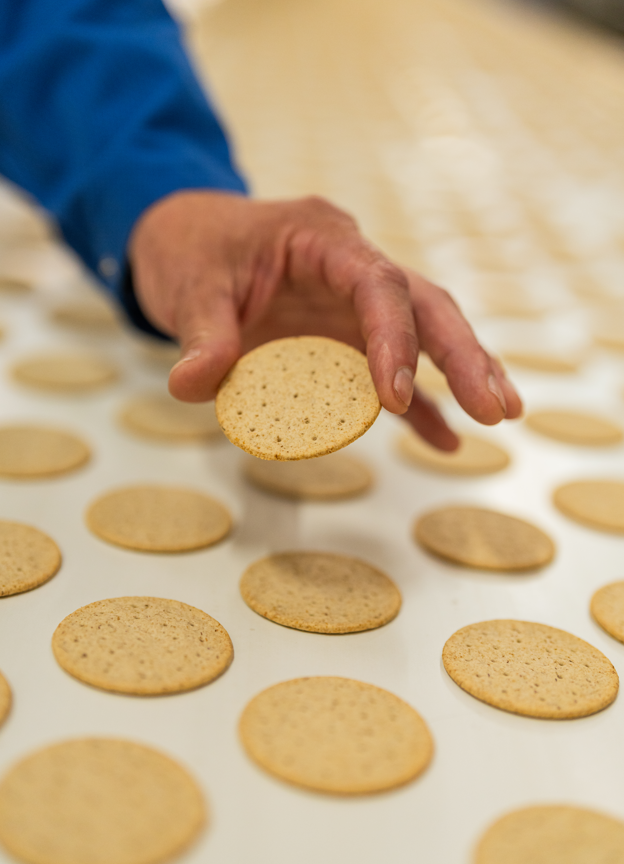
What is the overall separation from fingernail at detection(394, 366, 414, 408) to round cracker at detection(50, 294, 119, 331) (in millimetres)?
903

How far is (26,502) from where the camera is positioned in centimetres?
90

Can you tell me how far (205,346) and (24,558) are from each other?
0.29 meters

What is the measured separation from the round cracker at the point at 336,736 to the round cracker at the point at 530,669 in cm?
8

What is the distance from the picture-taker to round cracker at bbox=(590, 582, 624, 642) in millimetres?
764

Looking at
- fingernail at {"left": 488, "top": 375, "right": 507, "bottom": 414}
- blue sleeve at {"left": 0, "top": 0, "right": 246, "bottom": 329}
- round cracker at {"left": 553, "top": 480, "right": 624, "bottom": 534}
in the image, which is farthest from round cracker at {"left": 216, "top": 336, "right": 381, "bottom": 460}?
blue sleeve at {"left": 0, "top": 0, "right": 246, "bottom": 329}

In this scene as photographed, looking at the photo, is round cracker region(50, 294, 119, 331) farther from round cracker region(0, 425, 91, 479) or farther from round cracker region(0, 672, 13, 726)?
round cracker region(0, 672, 13, 726)

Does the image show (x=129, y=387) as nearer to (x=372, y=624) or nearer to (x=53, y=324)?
(x=53, y=324)

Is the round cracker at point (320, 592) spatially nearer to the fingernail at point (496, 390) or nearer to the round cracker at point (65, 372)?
the fingernail at point (496, 390)

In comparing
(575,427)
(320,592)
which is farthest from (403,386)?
(575,427)

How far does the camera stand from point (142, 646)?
25.9 inches

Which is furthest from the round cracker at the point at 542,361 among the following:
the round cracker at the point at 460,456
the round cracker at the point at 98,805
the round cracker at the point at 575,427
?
the round cracker at the point at 98,805

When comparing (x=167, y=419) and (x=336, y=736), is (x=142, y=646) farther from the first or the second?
(x=167, y=419)

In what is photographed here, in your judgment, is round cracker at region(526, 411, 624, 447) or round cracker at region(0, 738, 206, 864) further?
round cracker at region(526, 411, 624, 447)

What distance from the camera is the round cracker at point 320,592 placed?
0.73m
